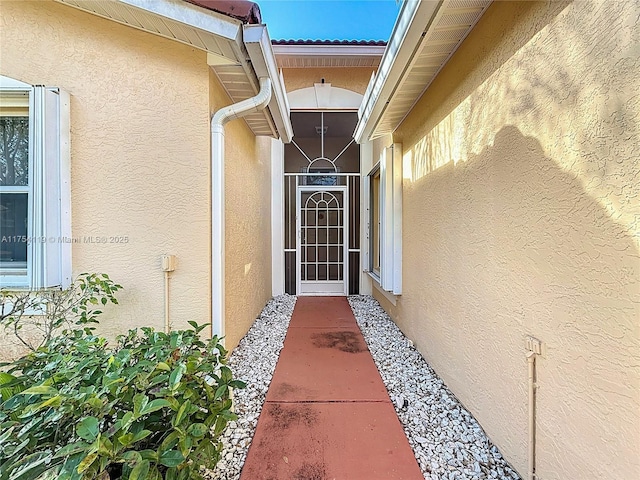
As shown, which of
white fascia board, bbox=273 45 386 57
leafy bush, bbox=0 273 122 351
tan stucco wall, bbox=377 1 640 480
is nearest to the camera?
tan stucco wall, bbox=377 1 640 480

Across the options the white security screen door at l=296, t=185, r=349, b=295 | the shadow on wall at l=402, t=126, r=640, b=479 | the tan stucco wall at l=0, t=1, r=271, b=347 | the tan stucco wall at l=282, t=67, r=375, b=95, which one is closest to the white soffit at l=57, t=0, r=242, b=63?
the tan stucco wall at l=0, t=1, r=271, b=347

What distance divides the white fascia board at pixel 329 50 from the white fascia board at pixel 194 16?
5383 mm

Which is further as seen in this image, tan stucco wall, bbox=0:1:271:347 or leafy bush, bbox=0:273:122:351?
tan stucco wall, bbox=0:1:271:347

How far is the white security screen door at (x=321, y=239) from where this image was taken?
32.3ft

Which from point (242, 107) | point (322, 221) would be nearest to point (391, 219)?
point (242, 107)

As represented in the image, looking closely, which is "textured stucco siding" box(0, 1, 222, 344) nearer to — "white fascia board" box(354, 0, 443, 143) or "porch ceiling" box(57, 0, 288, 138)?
"porch ceiling" box(57, 0, 288, 138)

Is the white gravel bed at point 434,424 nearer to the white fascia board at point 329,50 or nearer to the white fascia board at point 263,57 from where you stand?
the white fascia board at point 263,57

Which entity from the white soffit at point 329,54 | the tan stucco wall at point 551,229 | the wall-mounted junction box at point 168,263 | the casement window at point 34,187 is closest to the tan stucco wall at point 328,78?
the white soffit at point 329,54

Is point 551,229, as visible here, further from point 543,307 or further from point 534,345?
point 534,345

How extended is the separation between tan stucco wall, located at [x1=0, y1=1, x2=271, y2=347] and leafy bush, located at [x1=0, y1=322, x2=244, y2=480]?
4.94 ft

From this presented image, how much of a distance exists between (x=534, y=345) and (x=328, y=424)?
2.17 m

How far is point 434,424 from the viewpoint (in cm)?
332

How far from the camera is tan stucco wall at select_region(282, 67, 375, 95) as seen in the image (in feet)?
30.0

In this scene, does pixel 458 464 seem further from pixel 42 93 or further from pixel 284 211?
pixel 284 211
